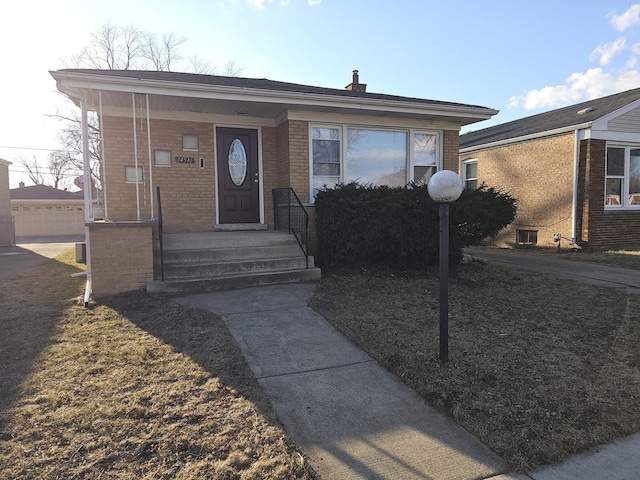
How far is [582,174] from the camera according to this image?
12305mm

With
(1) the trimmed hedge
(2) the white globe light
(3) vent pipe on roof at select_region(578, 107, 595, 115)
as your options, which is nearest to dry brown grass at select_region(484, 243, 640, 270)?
(3) vent pipe on roof at select_region(578, 107, 595, 115)

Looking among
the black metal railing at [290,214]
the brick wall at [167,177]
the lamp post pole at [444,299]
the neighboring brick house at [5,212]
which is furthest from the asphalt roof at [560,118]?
the neighboring brick house at [5,212]

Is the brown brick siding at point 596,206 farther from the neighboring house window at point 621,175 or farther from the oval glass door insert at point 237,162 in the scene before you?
the oval glass door insert at point 237,162

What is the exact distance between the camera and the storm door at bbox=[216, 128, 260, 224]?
8.87 meters

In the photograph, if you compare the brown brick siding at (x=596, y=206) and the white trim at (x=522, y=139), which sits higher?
the white trim at (x=522, y=139)

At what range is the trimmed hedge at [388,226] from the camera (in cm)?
709

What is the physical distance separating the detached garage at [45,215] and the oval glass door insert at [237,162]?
28.1m

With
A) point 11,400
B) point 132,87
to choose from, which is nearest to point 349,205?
point 132,87

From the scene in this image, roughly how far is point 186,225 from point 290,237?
2311 millimetres

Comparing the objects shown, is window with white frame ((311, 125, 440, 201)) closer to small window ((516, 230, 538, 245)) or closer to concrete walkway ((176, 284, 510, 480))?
concrete walkway ((176, 284, 510, 480))

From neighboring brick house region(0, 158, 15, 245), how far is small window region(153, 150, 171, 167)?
17.5 meters

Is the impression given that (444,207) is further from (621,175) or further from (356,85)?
(621,175)

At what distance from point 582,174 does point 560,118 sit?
2.72m

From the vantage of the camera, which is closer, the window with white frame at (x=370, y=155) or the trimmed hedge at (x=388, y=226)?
the trimmed hedge at (x=388, y=226)
